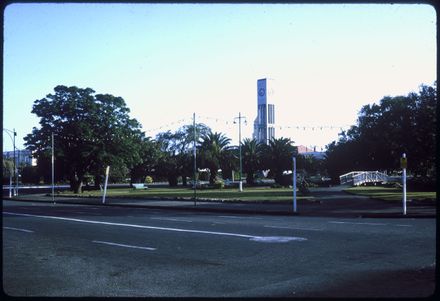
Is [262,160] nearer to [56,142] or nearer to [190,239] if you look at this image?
[56,142]

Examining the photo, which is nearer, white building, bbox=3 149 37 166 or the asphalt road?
the asphalt road

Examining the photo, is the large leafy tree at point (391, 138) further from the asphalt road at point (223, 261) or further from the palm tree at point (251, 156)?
the asphalt road at point (223, 261)

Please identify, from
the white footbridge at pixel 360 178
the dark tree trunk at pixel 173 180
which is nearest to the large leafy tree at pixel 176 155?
the dark tree trunk at pixel 173 180

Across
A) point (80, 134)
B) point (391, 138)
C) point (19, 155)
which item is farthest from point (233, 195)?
point (19, 155)

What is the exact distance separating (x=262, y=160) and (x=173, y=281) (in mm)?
50370

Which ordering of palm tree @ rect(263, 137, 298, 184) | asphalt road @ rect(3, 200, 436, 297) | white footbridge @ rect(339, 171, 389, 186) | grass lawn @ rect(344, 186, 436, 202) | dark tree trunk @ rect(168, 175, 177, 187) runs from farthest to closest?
dark tree trunk @ rect(168, 175, 177, 187)
palm tree @ rect(263, 137, 298, 184)
white footbridge @ rect(339, 171, 389, 186)
grass lawn @ rect(344, 186, 436, 202)
asphalt road @ rect(3, 200, 436, 297)

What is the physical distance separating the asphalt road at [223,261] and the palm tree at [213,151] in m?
41.2

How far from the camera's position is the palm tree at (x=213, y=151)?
56.8 metres

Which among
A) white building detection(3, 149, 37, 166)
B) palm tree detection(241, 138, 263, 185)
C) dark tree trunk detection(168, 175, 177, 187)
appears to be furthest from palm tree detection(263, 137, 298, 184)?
white building detection(3, 149, 37, 166)

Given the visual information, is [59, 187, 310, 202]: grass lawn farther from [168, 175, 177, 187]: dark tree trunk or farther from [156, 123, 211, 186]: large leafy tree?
[168, 175, 177, 187]: dark tree trunk

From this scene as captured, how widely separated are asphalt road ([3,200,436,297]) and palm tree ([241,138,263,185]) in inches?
1686

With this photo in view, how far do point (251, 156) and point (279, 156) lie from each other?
12.8ft

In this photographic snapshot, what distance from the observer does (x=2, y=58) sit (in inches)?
146

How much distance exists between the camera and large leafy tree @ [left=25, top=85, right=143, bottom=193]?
1777 inches
